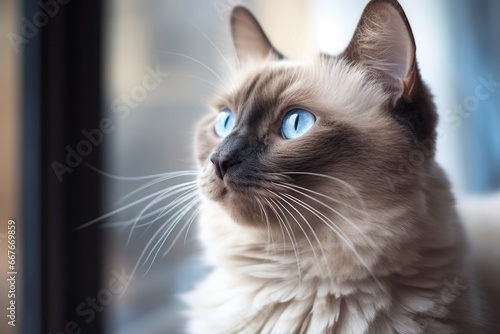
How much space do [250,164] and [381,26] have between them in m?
0.37

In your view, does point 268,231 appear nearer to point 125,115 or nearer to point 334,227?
point 334,227

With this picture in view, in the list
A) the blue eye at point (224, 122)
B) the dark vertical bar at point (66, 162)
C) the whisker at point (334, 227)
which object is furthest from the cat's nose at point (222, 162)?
the dark vertical bar at point (66, 162)

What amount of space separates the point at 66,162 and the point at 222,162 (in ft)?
1.97

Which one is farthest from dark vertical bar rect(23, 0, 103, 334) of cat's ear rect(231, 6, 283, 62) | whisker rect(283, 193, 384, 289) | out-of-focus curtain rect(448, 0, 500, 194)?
out-of-focus curtain rect(448, 0, 500, 194)

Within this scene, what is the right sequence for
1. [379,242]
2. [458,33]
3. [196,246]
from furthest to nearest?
[196,246] < [458,33] < [379,242]

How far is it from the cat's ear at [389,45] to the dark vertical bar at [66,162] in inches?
30.8

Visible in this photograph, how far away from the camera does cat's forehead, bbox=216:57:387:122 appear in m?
1.04

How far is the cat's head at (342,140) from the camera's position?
0.96 m

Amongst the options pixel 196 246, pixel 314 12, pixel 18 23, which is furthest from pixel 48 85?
pixel 314 12

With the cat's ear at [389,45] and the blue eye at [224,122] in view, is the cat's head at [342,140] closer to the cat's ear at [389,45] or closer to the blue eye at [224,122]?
the cat's ear at [389,45]

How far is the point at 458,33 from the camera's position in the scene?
4.11 feet

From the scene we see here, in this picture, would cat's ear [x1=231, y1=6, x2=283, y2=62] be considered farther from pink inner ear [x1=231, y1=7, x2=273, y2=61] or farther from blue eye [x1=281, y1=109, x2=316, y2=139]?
blue eye [x1=281, y1=109, x2=316, y2=139]

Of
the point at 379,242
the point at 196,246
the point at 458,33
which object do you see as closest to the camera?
the point at 379,242

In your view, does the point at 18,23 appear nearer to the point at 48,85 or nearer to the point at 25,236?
the point at 48,85
